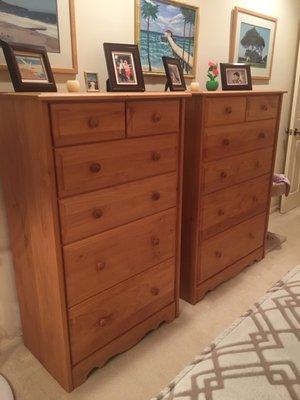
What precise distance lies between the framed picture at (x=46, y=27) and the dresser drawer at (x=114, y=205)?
0.73 meters

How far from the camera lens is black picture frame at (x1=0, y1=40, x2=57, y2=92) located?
51.3 inches

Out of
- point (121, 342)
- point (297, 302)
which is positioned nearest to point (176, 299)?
point (121, 342)

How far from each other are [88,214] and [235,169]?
1.17m

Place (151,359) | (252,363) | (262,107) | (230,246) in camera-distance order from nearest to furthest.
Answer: (252,363), (151,359), (262,107), (230,246)

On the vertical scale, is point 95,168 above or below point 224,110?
below

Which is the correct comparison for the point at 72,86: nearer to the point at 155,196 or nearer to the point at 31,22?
the point at 31,22

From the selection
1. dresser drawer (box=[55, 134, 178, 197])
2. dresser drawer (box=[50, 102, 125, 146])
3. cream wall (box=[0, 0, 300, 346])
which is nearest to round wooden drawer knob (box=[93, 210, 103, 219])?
dresser drawer (box=[55, 134, 178, 197])

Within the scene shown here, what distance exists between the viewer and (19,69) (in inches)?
52.2

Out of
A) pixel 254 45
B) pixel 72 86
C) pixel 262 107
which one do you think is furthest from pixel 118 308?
pixel 254 45

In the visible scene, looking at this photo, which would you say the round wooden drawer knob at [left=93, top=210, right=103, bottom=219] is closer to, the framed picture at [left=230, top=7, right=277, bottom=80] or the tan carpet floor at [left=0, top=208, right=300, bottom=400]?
the tan carpet floor at [left=0, top=208, right=300, bottom=400]

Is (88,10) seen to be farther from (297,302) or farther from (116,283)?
(297,302)

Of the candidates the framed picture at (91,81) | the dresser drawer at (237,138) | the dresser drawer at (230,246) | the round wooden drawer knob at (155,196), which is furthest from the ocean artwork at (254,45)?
the round wooden drawer knob at (155,196)

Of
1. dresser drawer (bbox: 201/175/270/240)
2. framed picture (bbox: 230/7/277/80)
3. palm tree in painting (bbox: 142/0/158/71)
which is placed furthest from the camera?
framed picture (bbox: 230/7/277/80)

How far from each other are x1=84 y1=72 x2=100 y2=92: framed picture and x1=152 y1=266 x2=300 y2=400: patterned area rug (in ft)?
4.47
